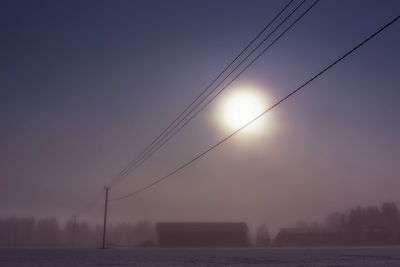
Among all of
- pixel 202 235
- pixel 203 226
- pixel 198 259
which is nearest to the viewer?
pixel 198 259

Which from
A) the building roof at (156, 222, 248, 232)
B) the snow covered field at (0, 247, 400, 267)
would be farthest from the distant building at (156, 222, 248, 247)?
the snow covered field at (0, 247, 400, 267)

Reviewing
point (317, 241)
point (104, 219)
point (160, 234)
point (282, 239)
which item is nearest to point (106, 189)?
point (104, 219)

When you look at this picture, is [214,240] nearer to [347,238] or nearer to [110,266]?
[347,238]

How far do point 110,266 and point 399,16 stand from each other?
2947 centimetres

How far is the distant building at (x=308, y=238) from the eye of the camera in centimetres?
13262

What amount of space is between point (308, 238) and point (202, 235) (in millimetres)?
36513

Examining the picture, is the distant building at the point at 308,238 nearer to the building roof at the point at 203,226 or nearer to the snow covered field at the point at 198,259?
the building roof at the point at 203,226

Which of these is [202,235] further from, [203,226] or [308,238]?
[308,238]

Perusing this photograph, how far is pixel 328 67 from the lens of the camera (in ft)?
45.5

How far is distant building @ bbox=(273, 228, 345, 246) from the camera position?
133m

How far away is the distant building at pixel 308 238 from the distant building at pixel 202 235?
16280mm

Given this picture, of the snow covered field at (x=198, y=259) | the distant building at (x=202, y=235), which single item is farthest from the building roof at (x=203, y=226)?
the snow covered field at (x=198, y=259)

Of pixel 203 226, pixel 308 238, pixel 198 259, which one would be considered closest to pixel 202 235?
pixel 203 226

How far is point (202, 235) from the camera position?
401ft
